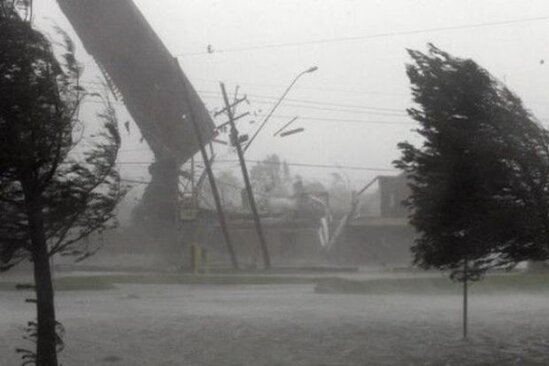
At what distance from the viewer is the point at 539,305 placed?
2070 cm

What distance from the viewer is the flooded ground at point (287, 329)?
11148 mm

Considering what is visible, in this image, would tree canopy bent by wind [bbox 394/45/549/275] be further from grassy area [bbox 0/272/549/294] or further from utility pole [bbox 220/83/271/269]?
utility pole [bbox 220/83/271/269]

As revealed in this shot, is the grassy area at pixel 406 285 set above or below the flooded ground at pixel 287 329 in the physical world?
above

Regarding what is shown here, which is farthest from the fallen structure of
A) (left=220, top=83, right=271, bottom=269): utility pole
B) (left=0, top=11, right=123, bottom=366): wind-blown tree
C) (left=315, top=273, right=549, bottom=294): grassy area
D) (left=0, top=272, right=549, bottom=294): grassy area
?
(left=0, top=11, right=123, bottom=366): wind-blown tree

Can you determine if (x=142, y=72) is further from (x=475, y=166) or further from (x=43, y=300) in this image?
(x=43, y=300)

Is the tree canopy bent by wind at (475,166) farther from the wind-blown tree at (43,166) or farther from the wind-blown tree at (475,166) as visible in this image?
the wind-blown tree at (43,166)

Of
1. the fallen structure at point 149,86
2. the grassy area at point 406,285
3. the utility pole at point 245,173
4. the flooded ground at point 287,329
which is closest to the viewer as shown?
the flooded ground at point 287,329

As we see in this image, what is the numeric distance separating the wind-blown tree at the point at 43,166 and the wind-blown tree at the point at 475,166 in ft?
14.2

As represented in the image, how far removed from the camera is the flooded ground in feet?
36.6

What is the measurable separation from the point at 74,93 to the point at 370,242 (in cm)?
4040

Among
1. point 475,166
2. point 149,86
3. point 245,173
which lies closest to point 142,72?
point 149,86

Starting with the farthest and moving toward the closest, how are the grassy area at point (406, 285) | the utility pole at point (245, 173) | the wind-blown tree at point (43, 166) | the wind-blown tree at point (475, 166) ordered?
the utility pole at point (245, 173)
the grassy area at point (406, 285)
the wind-blown tree at point (475, 166)
the wind-blown tree at point (43, 166)

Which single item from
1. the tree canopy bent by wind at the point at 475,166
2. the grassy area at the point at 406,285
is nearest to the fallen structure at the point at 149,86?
the grassy area at the point at 406,285

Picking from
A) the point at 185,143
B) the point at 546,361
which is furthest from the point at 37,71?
the point at 185,143
